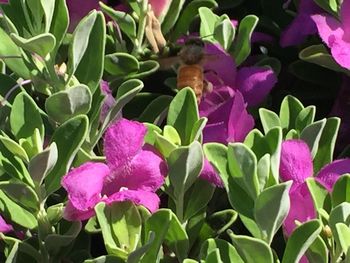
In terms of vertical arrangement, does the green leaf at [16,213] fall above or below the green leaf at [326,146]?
below

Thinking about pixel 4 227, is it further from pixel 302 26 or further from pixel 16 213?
pixel 302 26

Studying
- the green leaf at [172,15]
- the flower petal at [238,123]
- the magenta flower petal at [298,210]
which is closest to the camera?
the magenta flower petal at [298,210]

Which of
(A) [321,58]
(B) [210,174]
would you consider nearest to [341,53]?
(A) [321,58]

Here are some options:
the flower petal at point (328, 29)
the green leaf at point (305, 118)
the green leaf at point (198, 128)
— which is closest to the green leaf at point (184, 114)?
the green leaf at point (198, 128)

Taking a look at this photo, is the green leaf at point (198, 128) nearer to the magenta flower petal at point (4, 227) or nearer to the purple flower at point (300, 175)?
the purple flower at point (300, 175)

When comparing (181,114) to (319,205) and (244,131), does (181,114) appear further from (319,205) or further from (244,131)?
(319,205)
